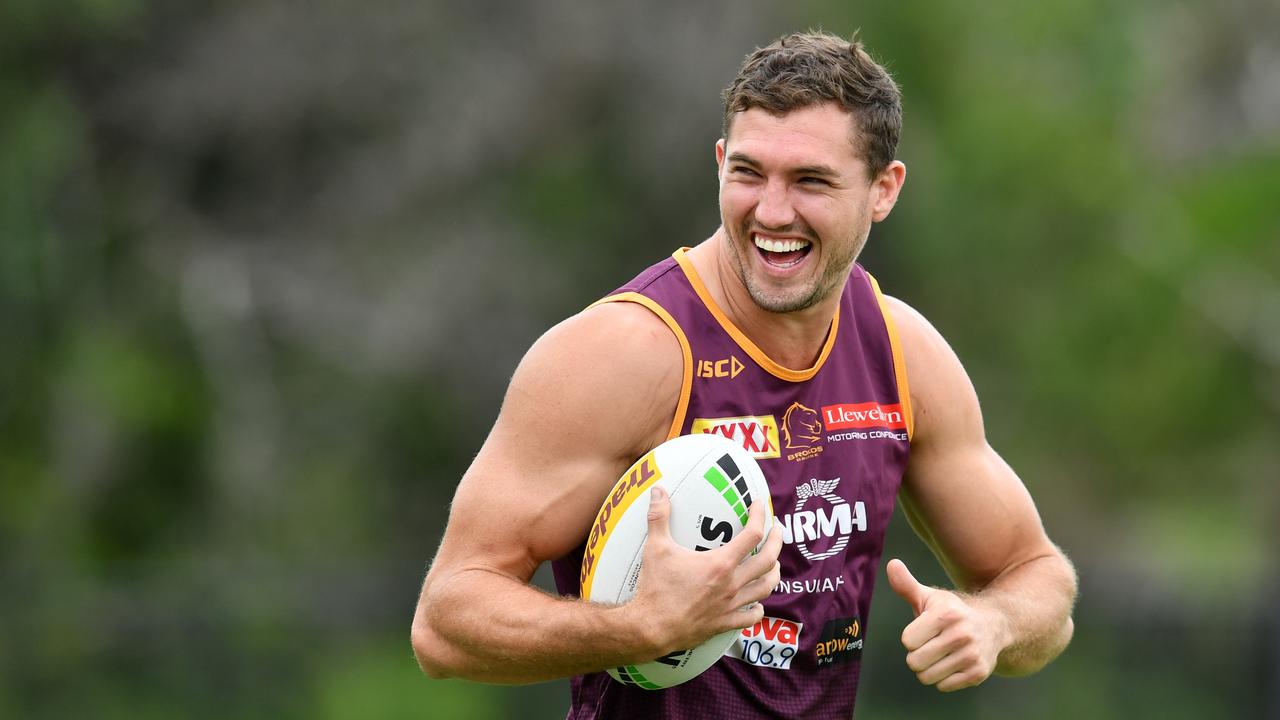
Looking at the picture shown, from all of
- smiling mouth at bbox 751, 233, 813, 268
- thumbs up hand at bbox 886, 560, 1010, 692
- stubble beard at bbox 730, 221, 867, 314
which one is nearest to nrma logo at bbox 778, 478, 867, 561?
thumbs up hand at bbox 886, 560, 1010, 692

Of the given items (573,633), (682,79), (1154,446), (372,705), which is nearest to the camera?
(573,633)

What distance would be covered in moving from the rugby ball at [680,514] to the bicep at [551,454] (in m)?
0.12

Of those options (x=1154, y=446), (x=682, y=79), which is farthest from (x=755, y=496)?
(x=1154, y=446)

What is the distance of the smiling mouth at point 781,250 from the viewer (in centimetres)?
491

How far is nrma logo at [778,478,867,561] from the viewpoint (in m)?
4.90

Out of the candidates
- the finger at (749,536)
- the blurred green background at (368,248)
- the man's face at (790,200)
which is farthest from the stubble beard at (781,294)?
the blurred green background at (368,248)

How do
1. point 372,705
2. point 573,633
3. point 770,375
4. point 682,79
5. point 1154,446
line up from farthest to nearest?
point 1154,446 → point 682,79 → point 372,705 → point 770,375 → point 573,633

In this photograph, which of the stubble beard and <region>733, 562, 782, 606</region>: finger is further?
the stubble beard

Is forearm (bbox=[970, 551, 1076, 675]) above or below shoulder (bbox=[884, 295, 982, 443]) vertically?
below

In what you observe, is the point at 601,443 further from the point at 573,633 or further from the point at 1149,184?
the point at 1149,184

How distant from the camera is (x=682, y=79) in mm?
17609

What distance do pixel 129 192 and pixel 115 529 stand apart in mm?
3452

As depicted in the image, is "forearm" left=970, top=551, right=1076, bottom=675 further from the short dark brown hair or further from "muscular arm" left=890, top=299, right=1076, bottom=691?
the short dark brown hair

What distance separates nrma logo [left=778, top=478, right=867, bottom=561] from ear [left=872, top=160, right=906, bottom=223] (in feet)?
2.75
